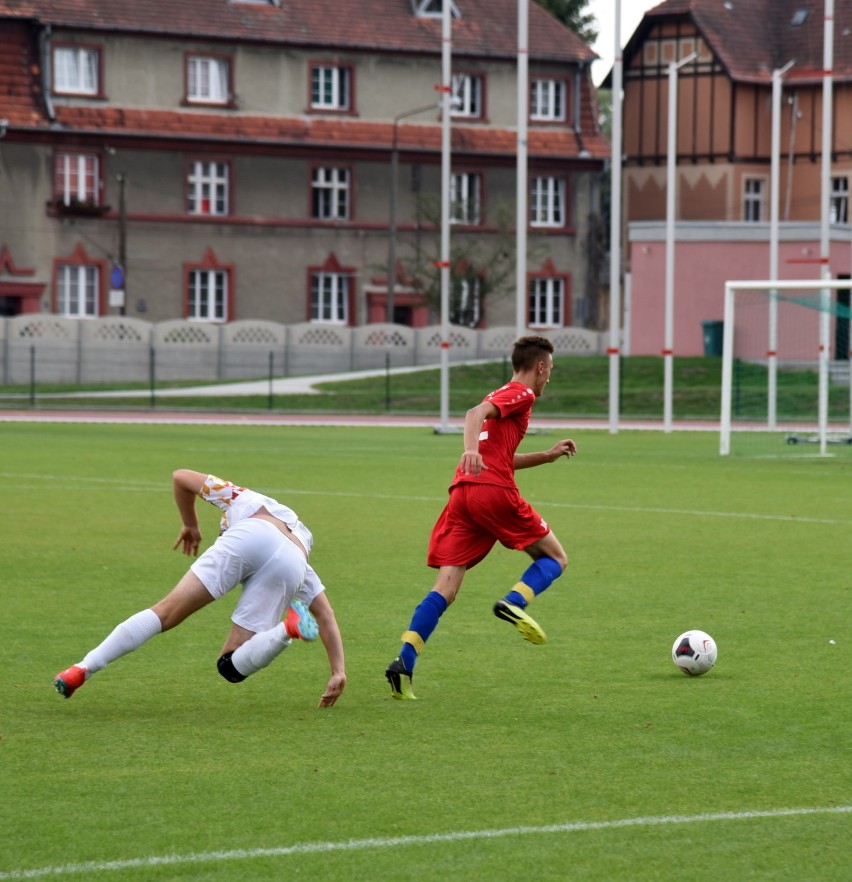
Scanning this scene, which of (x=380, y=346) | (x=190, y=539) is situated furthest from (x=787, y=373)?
(x=190, y=539)

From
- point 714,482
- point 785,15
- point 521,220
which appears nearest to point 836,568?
point 714,482

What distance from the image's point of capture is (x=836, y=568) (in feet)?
46.1

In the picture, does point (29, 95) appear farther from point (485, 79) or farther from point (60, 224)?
point (485, 79)

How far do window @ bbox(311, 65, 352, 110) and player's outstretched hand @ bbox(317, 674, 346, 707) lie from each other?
54.0 metres

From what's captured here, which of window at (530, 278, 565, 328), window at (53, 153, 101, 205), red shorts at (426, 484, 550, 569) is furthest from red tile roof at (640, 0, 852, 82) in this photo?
red shorts at (426, 484, 550, 569)

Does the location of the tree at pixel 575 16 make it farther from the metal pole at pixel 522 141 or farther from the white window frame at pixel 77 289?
the metal pole at pixel 522 141

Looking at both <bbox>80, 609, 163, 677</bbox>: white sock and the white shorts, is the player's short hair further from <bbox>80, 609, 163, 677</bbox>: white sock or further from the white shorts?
<bbox>80, 609, 163, 677</bbox>: white sock

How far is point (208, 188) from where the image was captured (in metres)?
60.2

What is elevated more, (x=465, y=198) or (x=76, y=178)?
(x=76, y=178)

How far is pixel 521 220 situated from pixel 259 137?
1032 inches

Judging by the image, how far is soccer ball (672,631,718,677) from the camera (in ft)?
30.6

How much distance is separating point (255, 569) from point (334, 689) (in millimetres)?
715

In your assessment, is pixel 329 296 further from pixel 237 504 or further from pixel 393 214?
pixel 237 504

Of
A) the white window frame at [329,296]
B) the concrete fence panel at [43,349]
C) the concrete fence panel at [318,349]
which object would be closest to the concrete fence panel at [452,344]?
the concrete fence panel at [318,349]
